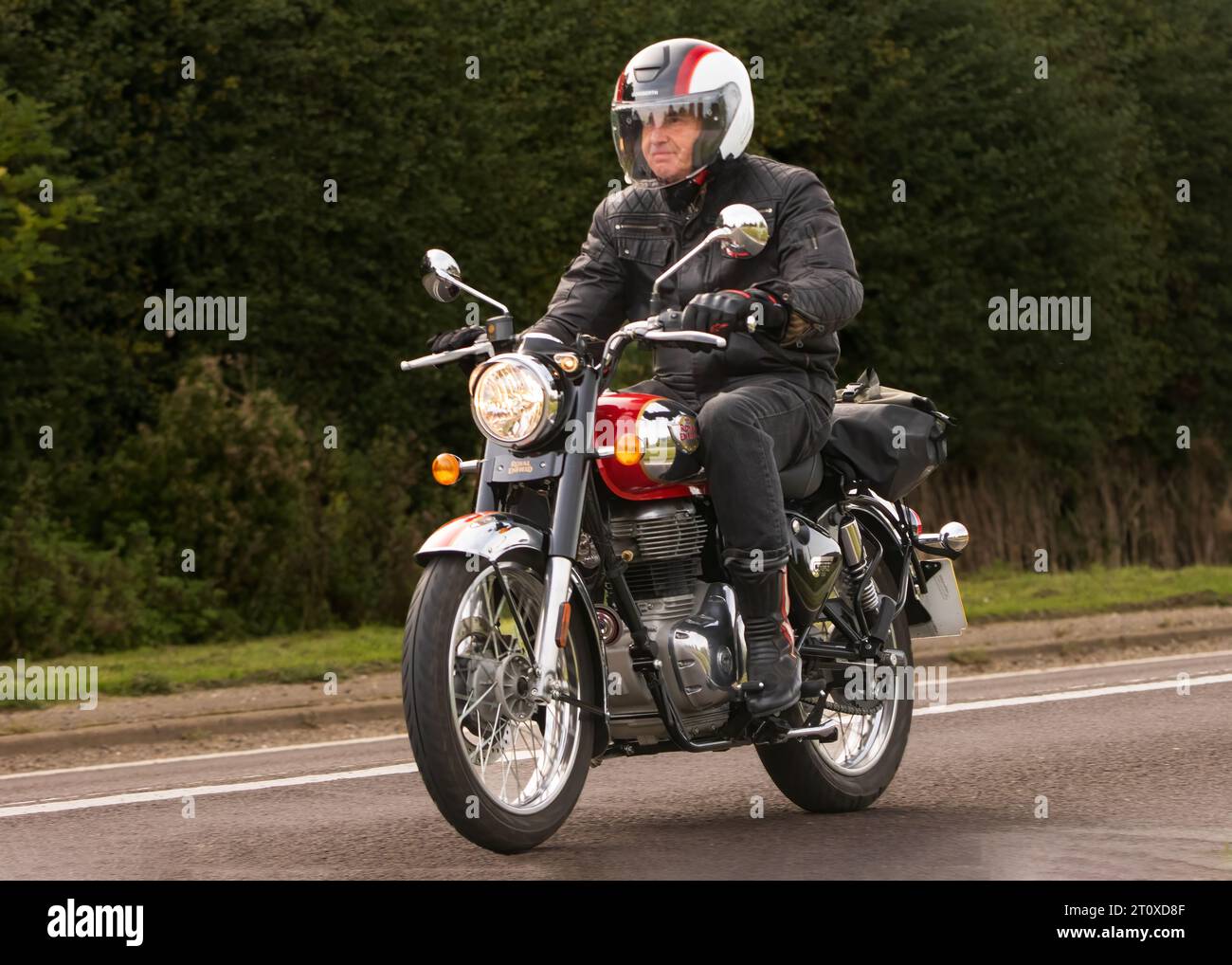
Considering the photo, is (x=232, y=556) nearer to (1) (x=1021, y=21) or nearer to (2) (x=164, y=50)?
(2) (x=164, y=50)

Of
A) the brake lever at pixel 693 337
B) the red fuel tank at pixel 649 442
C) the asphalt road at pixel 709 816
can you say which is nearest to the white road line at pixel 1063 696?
the asphalt road at pixel 709 816

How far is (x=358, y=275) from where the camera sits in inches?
632

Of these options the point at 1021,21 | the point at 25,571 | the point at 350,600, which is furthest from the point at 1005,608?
the point at 1021,21

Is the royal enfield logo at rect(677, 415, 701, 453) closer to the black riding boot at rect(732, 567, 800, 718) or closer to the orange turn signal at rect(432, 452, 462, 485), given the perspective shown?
the black riding boot at rect(732, 567, 800, 718)

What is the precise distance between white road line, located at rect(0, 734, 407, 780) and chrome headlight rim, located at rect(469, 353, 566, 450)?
149 inches

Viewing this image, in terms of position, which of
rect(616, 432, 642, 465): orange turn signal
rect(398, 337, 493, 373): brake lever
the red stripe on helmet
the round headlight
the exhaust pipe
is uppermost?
the red stripe on helmet

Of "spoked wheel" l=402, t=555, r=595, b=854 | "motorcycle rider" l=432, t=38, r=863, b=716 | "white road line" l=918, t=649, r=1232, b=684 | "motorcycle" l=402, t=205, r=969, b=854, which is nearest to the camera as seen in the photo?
"spoked wheel" l=402, t=555, r=595, b=854

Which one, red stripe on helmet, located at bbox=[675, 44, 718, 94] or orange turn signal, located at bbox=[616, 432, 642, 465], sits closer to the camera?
orange turn signal, located at bbox=[616, 432, 642, 465]

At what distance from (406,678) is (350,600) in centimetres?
929

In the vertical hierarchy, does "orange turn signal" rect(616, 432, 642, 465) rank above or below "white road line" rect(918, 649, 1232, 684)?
above

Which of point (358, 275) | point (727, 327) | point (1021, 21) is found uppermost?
point (1021, 21)

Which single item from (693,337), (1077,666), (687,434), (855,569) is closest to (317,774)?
(855,569)

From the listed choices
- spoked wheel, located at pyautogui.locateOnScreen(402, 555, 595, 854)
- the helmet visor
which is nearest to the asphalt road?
spoked wheel, located at pyautogui.locateOnScreen(402, 555, 595, 854)

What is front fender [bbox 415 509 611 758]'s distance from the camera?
6023mm
